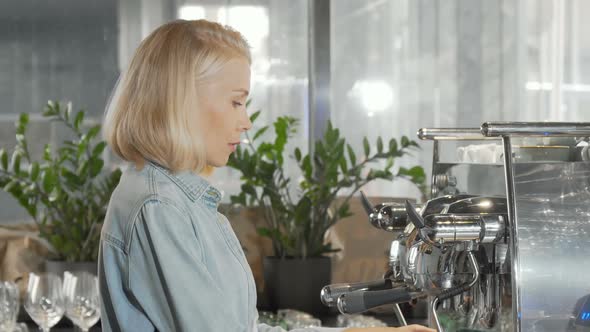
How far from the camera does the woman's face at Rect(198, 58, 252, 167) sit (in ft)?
3.71

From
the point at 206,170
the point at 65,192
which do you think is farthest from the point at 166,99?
the point at 65,192

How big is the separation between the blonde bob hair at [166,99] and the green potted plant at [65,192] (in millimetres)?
1691

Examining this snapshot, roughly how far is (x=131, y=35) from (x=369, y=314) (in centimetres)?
117

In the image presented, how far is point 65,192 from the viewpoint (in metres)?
2.84

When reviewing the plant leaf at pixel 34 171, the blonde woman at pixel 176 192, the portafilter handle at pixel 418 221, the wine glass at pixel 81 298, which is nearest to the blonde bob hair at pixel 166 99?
the blonde woman at pixel 176 192

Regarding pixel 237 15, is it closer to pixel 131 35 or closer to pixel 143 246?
pixel 131 35

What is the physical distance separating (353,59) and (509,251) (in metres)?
2.04

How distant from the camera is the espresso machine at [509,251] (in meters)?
1.16

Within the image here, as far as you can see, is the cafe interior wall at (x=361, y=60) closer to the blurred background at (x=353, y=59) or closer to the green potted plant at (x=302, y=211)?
the blurred background at (x=353, y=59)

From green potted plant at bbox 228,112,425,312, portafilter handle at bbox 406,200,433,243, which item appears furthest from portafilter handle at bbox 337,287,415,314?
green potted plant at bbox 228,112,425,312

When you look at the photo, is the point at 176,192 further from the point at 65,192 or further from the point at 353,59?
the point at 353,59

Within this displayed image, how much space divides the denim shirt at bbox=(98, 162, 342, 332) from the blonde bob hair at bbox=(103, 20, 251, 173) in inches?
1.3

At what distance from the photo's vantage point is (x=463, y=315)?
1.32 m

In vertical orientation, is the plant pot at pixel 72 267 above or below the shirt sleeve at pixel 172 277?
below
